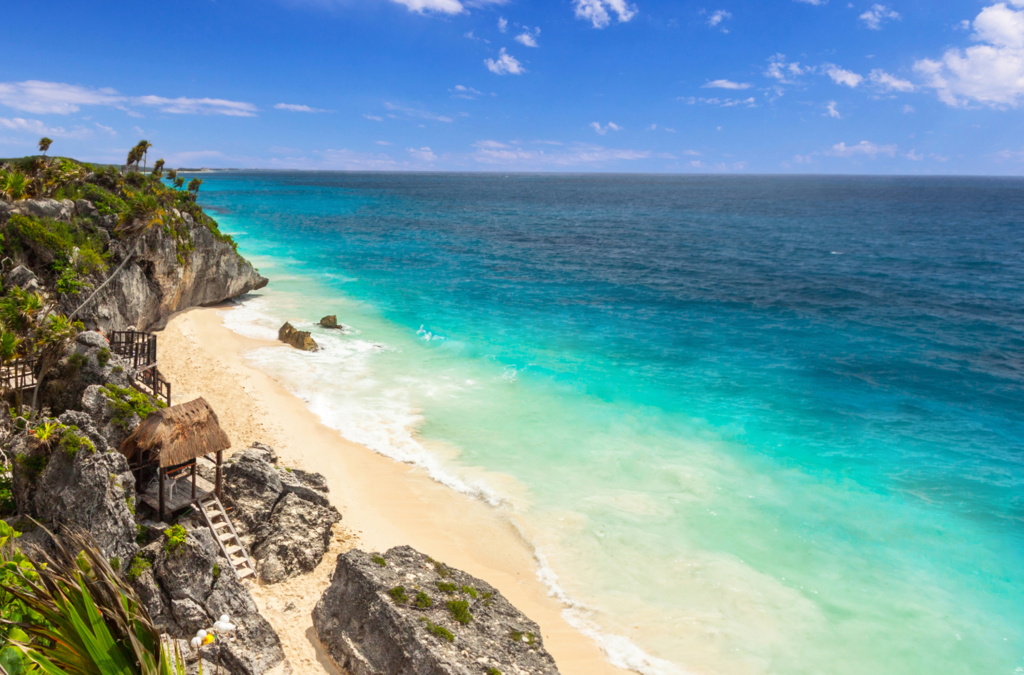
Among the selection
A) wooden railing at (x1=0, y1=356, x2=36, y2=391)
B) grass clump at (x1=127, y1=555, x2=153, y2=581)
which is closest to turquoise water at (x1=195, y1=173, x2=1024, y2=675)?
grass clump at (x1=127, y1=555, x2=153, y2=581)

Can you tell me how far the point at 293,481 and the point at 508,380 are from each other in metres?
14.7

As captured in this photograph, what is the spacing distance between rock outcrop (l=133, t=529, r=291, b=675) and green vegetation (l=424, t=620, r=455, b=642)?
3388 millimetres

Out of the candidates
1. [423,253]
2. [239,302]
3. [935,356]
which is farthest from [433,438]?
[423,253]

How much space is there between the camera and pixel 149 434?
1509 cm

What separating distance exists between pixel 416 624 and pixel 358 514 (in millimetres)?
7132

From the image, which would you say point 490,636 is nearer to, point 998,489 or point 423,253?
point 998,489

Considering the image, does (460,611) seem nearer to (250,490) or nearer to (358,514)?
(358,514)

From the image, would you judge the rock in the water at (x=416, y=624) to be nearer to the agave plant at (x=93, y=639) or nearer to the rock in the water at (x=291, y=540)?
the rock in the water at (x=291, y=540)

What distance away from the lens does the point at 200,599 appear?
42.2ft

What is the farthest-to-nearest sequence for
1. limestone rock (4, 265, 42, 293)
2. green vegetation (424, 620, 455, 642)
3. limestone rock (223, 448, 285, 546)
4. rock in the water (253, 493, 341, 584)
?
limestone rock (4, 265, 42, 293) → limestone rock (223, 448, 285, 546) → rock in the water (253, 493, 341, 584) → green vegetation (424, 620, 455, 642)

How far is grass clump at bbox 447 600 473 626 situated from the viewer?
513 inches

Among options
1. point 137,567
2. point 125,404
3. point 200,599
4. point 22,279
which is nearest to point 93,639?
point 200,599

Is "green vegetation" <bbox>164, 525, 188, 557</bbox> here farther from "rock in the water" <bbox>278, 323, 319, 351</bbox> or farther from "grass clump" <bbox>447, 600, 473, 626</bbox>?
"rock in the water" <bbox>278, 323, 319, 351</bbox>

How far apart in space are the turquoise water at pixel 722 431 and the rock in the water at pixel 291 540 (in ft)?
18.7
